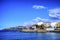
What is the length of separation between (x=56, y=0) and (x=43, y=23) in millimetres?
443

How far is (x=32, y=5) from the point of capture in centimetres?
210

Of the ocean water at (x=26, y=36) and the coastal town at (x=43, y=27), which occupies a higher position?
the coastal town at (x=43, y=27)

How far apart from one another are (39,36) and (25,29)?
257 millimetres

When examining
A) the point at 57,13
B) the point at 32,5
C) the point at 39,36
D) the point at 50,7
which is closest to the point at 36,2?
the point at 32,5

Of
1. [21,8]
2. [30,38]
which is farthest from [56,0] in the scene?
[30,38]

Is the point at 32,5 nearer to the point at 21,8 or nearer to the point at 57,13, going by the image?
the point at 21,8

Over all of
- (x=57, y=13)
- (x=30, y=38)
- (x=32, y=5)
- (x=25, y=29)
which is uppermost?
(x=32, y=5)

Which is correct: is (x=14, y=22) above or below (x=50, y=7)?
below

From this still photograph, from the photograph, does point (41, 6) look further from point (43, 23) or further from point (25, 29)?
point (25, 29)

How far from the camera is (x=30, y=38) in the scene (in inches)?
80.0

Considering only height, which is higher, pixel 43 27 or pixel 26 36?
pixel 43 27

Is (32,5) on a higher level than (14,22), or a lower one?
higher

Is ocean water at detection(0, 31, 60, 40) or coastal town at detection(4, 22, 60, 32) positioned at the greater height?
coastal town at detection(4, 22, 60, 32)

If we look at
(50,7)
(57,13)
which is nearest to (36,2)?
(50,7)
